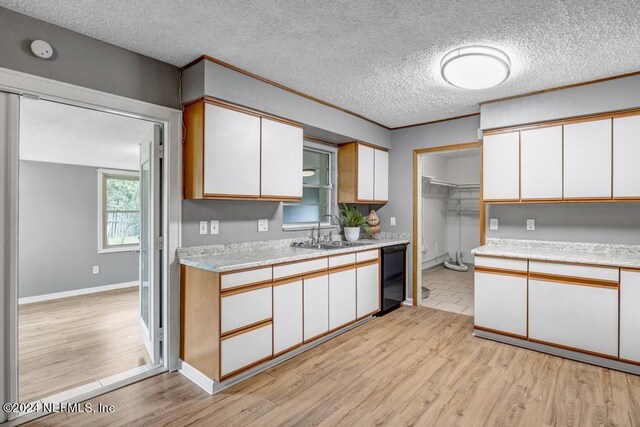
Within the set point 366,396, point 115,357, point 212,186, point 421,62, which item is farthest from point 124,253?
point 421,62

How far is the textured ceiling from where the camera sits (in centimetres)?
190

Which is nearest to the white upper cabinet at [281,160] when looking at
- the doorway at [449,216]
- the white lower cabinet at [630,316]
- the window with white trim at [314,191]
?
the window with white trim at [314,191]

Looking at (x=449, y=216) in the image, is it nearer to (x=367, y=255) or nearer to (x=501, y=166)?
(x=501, y=166)

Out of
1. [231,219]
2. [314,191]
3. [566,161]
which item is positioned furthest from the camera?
[314,191]

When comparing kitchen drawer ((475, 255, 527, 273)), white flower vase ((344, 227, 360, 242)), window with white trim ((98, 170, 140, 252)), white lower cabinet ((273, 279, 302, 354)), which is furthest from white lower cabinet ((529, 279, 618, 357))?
window with white trim ((98, 170, 140, 252))

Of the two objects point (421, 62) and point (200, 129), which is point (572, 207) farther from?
point (200, 129)

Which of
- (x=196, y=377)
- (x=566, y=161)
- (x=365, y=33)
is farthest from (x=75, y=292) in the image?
(x=566, y=161)

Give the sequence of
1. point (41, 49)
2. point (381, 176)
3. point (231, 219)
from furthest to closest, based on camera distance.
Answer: point (381, 176) → point (231, 219) → point (41, 49)

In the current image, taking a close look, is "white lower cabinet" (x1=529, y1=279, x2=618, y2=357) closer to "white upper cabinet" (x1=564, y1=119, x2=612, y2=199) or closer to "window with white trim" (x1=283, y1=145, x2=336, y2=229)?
"white upper cabinet" (x1=564, y1=119, x2=612, y2=199)

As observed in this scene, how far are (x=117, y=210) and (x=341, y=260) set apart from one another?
4.64m

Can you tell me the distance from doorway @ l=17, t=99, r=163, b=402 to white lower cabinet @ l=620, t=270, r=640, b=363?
3.76 metres

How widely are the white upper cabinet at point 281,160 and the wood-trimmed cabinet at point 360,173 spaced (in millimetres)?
1034

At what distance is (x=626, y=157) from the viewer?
9.47 ft

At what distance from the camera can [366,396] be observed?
7.54 feet
